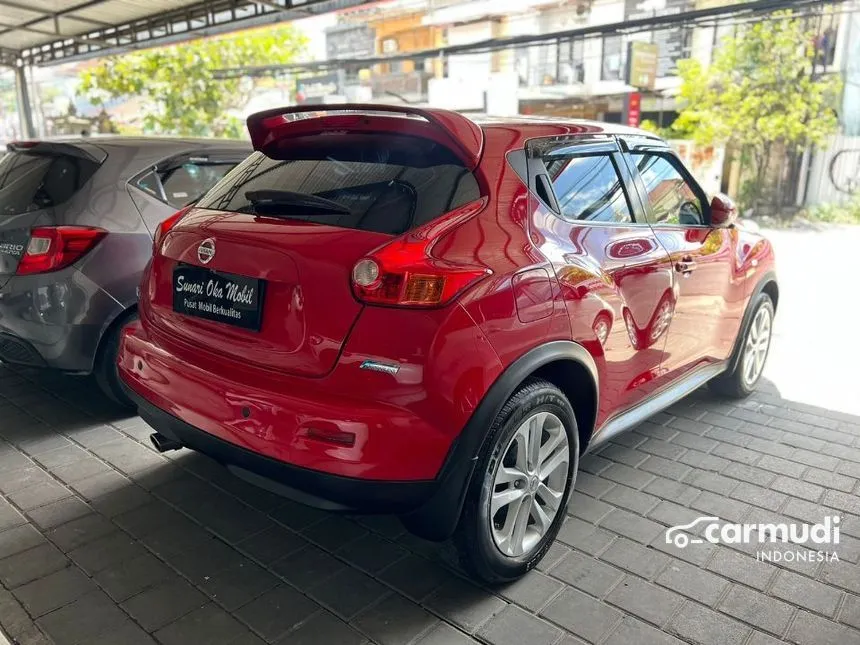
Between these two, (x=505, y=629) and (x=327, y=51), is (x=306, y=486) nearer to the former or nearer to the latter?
(x=505, y=629)

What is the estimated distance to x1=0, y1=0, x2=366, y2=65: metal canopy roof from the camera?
31.5ft

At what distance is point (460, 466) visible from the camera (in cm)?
211

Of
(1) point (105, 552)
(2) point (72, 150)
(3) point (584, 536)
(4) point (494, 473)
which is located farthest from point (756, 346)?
(2) point (72, 150)

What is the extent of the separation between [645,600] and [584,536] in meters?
0.43

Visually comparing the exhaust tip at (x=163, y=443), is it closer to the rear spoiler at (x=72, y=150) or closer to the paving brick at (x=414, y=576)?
the paving brick at (x=414, y=576)

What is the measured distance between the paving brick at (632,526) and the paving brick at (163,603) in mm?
1652

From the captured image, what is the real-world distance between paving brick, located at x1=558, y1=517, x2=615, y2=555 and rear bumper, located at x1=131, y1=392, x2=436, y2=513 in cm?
95

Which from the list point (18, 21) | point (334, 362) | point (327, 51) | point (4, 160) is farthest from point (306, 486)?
point (327, 51)

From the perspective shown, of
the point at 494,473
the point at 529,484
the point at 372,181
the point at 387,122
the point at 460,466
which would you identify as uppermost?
the point at 387,122

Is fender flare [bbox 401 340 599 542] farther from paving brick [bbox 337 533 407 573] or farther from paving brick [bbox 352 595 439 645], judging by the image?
paving brick [bbox 337 533 407 573]

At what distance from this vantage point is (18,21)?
41.2ft

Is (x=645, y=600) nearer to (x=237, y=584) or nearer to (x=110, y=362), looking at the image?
(x=237, y=584)

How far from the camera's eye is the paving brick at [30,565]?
2432mm

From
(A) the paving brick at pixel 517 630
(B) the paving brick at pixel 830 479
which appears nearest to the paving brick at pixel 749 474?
(B) the paving brick at pixel 830 479
